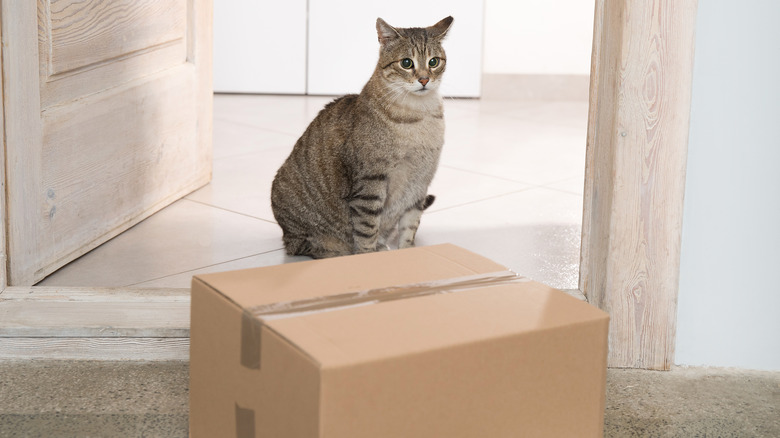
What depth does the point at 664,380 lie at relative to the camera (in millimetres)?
1623

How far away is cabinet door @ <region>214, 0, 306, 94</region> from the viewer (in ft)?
14.5

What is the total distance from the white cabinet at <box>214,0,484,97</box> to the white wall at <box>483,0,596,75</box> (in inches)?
4.2

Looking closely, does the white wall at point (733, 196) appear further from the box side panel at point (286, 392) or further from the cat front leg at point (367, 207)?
the box side panel at point (286, 392)

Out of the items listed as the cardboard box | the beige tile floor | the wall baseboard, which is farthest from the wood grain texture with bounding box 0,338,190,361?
the wall baseboard

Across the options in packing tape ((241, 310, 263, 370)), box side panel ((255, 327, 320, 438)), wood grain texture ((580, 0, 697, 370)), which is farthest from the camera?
wood grain texture ((580, 0, 697, 370))

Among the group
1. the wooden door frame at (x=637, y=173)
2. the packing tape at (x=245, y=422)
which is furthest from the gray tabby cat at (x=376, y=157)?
the packing tape at (x=245, y=422)

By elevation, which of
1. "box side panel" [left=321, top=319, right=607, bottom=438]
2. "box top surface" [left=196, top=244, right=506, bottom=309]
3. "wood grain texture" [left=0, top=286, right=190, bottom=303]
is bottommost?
"wood grain texture" [left=0, top=286, right=190, bottom=303]

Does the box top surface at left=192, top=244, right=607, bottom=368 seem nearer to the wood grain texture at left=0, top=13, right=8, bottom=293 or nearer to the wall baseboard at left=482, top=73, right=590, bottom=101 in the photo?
the wood grain texture at left=0, top=13, right=8, bottom=293

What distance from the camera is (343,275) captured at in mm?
1182

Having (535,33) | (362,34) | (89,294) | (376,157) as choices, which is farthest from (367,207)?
(535,33)

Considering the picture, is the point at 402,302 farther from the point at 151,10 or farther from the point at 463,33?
the point at 463,33

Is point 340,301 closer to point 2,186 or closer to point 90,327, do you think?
point 90,327

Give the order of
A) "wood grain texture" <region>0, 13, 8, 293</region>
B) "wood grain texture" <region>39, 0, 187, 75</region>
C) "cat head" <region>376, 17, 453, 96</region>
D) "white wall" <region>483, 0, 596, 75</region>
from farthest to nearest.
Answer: "white wall" <region>483, 0, 596, 75</region> → "cat head" <region>376, 17, 453, 96</region> → "wood grain texture" <region>39, 0, 187, 75</region> → "wood grain texture" <region>0, 13, 8, 293</region>

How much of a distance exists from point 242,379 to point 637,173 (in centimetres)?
88
